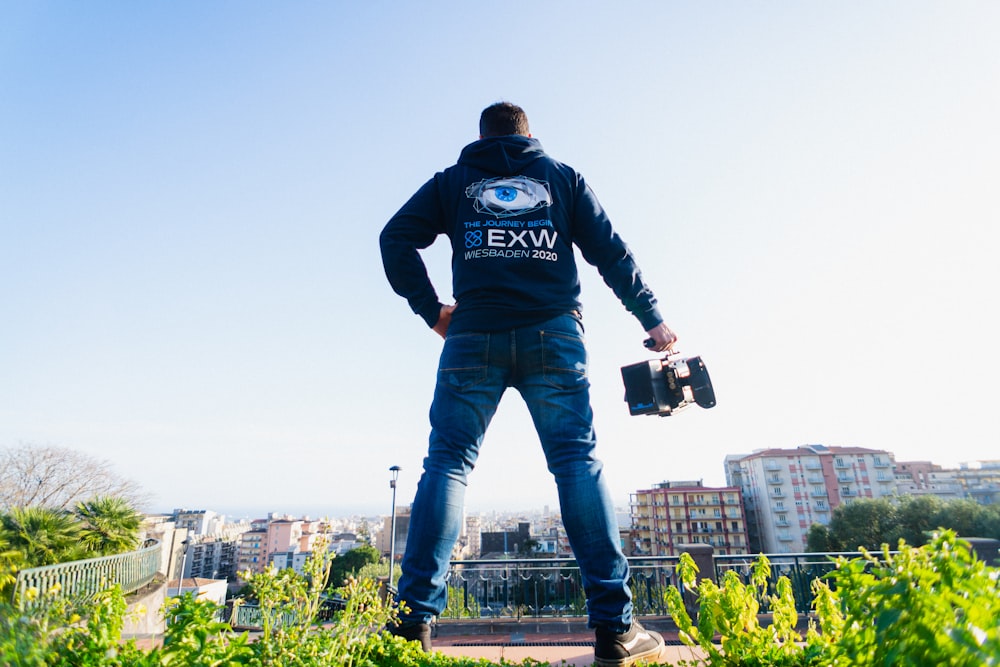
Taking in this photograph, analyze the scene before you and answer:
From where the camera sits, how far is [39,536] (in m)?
6.70

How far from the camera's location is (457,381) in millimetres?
2008

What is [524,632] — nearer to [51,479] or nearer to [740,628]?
[740,628]

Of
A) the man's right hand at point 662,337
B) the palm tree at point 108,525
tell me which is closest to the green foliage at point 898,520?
the palm tree at point 108,525

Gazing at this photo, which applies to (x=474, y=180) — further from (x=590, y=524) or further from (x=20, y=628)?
(x=20, y=628)

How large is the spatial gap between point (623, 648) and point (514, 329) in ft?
3.90

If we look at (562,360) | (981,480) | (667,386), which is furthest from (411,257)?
(981,480)

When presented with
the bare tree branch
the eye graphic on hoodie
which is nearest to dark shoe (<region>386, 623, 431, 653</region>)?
the eye graphic on hoodie

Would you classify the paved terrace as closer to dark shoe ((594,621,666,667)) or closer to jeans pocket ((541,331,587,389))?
dark shoe ((594,621,666,667))

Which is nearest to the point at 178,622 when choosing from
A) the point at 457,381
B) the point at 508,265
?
the point at 457,381

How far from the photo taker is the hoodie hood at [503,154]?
98.4 inches

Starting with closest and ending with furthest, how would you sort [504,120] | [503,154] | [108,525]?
[503,154], [504,120], [108,525]

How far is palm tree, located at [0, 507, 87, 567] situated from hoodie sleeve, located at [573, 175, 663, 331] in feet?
25.8

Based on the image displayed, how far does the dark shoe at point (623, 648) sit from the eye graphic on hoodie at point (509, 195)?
174 cm

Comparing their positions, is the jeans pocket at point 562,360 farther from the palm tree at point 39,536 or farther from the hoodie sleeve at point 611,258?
the palm tree at point 39,536
